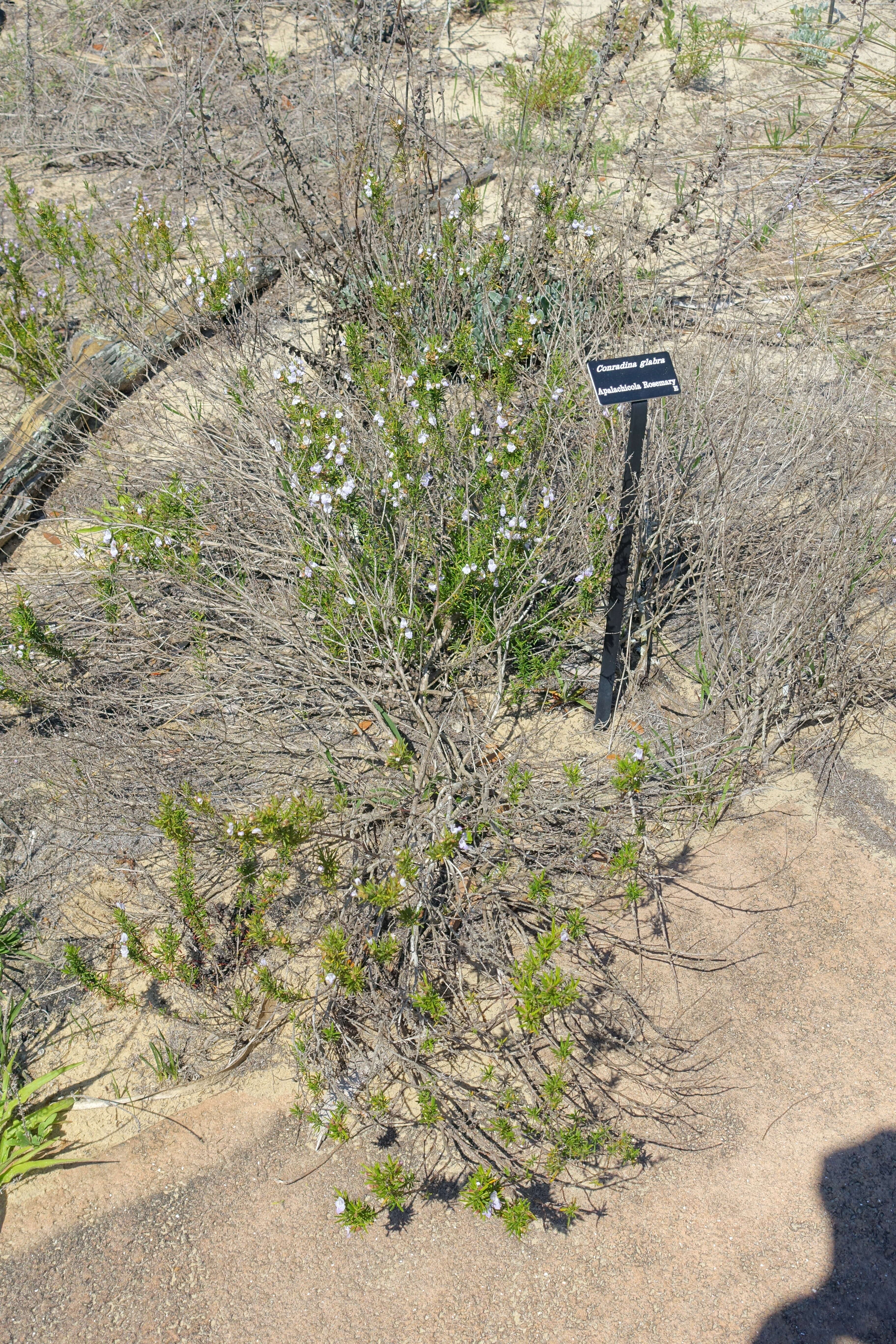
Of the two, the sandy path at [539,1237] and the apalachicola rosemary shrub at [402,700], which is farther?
the apalachicola rosemary shrub at [402,700]

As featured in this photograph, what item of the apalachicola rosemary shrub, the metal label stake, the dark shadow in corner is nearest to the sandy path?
the dark shadow in corner

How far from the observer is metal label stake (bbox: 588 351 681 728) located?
2936 mm

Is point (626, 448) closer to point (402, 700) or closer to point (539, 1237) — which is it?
point (402, 700)

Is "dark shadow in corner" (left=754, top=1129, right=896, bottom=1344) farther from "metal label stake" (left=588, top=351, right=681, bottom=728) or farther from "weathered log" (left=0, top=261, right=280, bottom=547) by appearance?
"weathered log" (left=0, top=261, right=280, bottom=547)

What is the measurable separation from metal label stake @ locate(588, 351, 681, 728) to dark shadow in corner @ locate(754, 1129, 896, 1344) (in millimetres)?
1595

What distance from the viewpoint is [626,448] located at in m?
3.16

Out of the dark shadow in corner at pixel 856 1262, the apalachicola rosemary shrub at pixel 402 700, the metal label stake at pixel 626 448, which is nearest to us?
the dark shadow in corner at pixel 856 1262

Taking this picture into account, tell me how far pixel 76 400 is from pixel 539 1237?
152 inches

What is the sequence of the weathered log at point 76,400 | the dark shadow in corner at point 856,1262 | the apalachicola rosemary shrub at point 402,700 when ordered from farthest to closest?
the weathered log at point 76,400 → the apalachicola rosemary shrub at point 402,700 → the dark shadow in corner at point 856,1262

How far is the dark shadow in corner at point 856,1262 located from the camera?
87.7 inches

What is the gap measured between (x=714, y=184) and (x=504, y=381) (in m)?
4.03

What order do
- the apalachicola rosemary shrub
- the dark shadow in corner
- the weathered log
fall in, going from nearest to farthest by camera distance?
the dark shadow in corner → the apalachicola rosemary shrub → the weathered log

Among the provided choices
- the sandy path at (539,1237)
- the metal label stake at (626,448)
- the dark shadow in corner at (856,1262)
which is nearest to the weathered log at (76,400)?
the metal label stake at (626,448)

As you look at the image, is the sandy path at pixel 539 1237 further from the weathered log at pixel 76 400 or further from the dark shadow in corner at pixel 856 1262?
the weathered log at pixel 76 400
